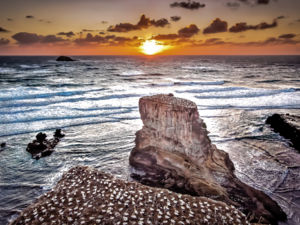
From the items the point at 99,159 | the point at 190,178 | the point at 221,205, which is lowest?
the point at 99,159

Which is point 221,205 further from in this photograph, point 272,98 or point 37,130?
point 272,98

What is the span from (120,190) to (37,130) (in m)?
13.6

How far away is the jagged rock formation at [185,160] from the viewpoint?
7242mm

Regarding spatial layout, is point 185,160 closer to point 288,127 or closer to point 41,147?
point 41,147

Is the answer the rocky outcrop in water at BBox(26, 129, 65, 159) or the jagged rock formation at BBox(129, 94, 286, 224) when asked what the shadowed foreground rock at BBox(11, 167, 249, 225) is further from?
the rocky outcrop in water at BBox(26, 129, 65, 159)

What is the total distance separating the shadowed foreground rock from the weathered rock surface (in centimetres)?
1142

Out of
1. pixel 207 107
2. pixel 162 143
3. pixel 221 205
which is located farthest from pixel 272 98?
pixel 221 205

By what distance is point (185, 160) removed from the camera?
8.17m

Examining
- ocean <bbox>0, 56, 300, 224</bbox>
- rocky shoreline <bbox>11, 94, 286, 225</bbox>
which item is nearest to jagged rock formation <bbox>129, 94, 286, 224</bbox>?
rocky shoreline <bbox>11, 94, 286, 225</bbox>

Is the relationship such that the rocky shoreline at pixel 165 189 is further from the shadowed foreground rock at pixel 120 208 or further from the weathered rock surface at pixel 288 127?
the weathered rock surface at pixel 288 127

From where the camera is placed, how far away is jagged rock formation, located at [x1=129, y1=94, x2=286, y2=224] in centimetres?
724

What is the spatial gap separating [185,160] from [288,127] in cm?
1097

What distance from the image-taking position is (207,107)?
23234 millimetres

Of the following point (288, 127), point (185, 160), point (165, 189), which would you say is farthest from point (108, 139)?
point (288, 127)
